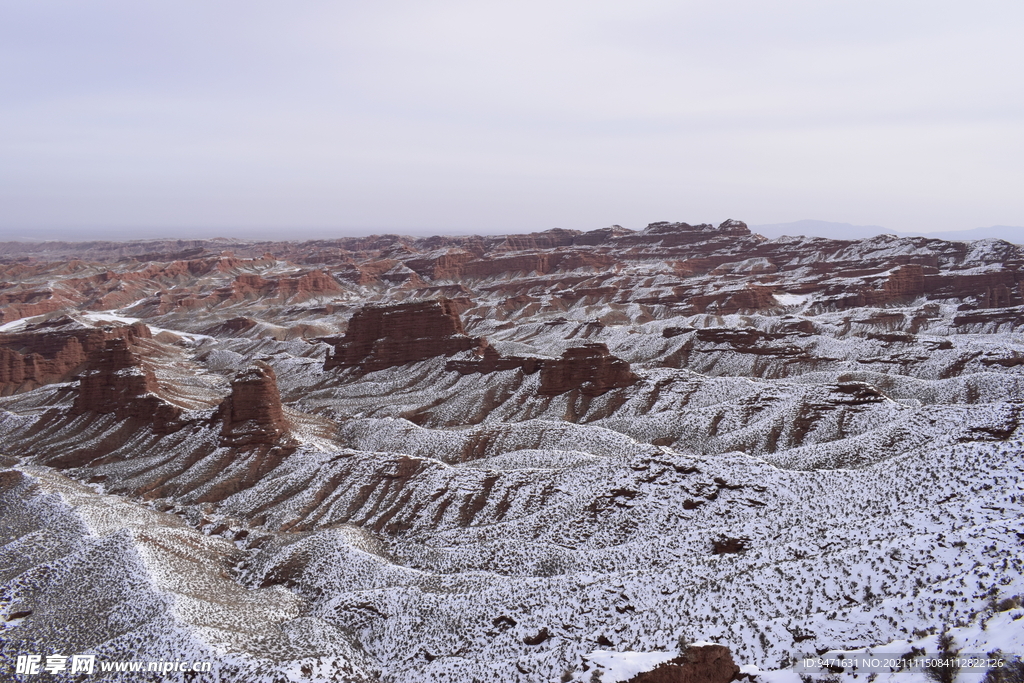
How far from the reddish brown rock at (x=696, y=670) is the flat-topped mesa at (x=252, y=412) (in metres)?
47.8

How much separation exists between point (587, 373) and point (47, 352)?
95.3m

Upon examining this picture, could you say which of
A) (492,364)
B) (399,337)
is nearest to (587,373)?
(492,364)

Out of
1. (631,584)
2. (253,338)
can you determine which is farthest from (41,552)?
(253,338)

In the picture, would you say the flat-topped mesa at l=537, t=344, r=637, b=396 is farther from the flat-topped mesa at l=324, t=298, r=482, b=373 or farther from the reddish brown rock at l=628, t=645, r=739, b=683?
the reddish brown rock at l=628, t=645, r=739, b=683

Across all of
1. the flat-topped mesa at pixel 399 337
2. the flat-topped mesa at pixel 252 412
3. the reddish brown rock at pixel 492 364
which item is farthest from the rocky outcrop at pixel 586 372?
the flat-topped mesa at pixel 252 412

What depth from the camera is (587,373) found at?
246 ft

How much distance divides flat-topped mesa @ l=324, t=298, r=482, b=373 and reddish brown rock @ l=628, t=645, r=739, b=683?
75.4 meters

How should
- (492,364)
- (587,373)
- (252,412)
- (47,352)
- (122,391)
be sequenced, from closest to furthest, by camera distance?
(252,412)
(122,391)
(587,373)
(492,364)
(47,352)

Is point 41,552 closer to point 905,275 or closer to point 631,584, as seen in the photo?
point 631,584

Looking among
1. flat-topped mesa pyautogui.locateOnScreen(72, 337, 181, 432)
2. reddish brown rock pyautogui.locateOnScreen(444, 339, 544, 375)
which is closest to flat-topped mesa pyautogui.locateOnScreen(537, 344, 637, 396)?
reddish brown rock pyautogui.locateOnScreen(444, 339, 544, 375)

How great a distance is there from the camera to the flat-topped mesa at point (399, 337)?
9644cm

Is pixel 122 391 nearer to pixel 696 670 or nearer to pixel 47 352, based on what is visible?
pixel 47 352

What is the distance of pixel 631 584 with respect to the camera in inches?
1101

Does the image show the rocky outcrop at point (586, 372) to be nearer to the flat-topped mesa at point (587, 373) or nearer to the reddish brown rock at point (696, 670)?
the flat-topped mesa at point (587, 373)
